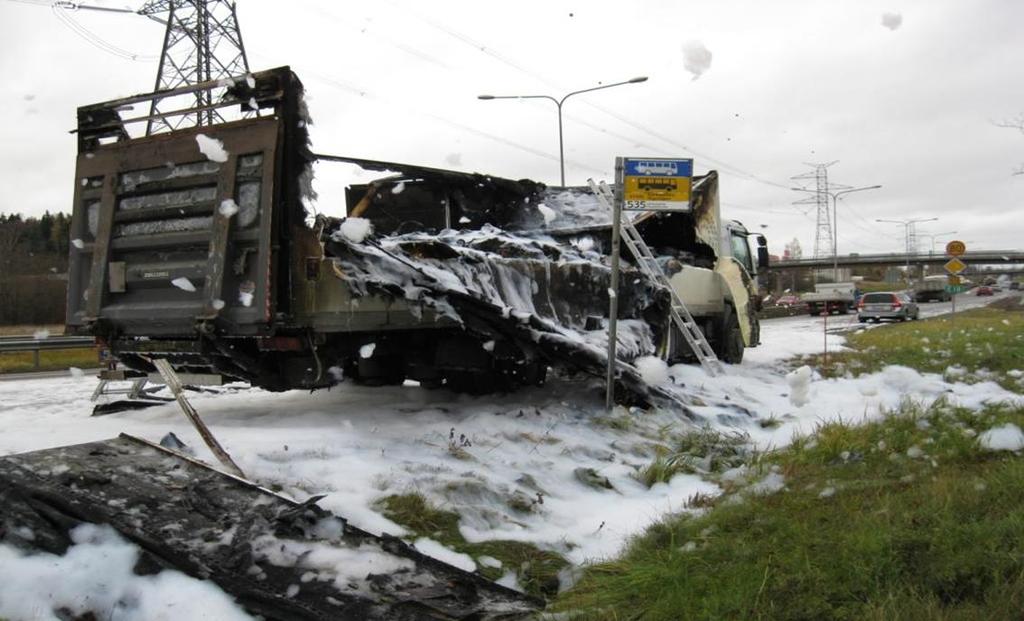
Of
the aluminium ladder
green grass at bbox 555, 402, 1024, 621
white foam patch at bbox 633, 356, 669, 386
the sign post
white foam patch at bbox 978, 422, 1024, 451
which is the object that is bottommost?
green grass at bbox 555, 402, 1024, 621

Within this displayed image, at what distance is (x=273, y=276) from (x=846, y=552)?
12.7 ft

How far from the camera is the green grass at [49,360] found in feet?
52.7

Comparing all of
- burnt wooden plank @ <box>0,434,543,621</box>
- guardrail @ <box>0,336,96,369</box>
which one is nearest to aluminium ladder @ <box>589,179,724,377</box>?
burnt wooden plank @ <box>0,434,543,621</box>

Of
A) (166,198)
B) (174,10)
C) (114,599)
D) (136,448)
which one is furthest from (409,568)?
(174,10)

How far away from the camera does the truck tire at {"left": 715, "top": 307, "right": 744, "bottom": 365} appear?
37.9 feet

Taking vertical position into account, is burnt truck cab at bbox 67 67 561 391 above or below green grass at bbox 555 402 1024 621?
above

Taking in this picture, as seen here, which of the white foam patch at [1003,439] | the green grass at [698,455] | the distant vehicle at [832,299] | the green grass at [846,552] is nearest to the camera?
the green grass at [846,552]

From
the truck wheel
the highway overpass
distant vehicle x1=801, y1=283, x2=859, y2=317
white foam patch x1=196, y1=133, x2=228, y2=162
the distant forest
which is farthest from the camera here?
the highway overpass

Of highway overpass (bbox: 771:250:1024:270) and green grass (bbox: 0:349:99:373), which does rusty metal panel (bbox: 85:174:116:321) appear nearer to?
green grass (bbox: 0:349:99:373)

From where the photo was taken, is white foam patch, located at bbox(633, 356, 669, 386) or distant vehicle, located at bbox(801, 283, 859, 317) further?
distant vehicle, located at bbox(801, 283, 859, 317)

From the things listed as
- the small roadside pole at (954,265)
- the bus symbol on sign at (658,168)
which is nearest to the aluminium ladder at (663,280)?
the bus symbol on sign at (658,168)

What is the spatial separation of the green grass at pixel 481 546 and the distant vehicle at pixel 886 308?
3688cm

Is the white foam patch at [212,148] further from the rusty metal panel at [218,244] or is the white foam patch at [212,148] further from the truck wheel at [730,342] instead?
the truck wheel at [730,342]

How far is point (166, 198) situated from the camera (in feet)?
19.0
